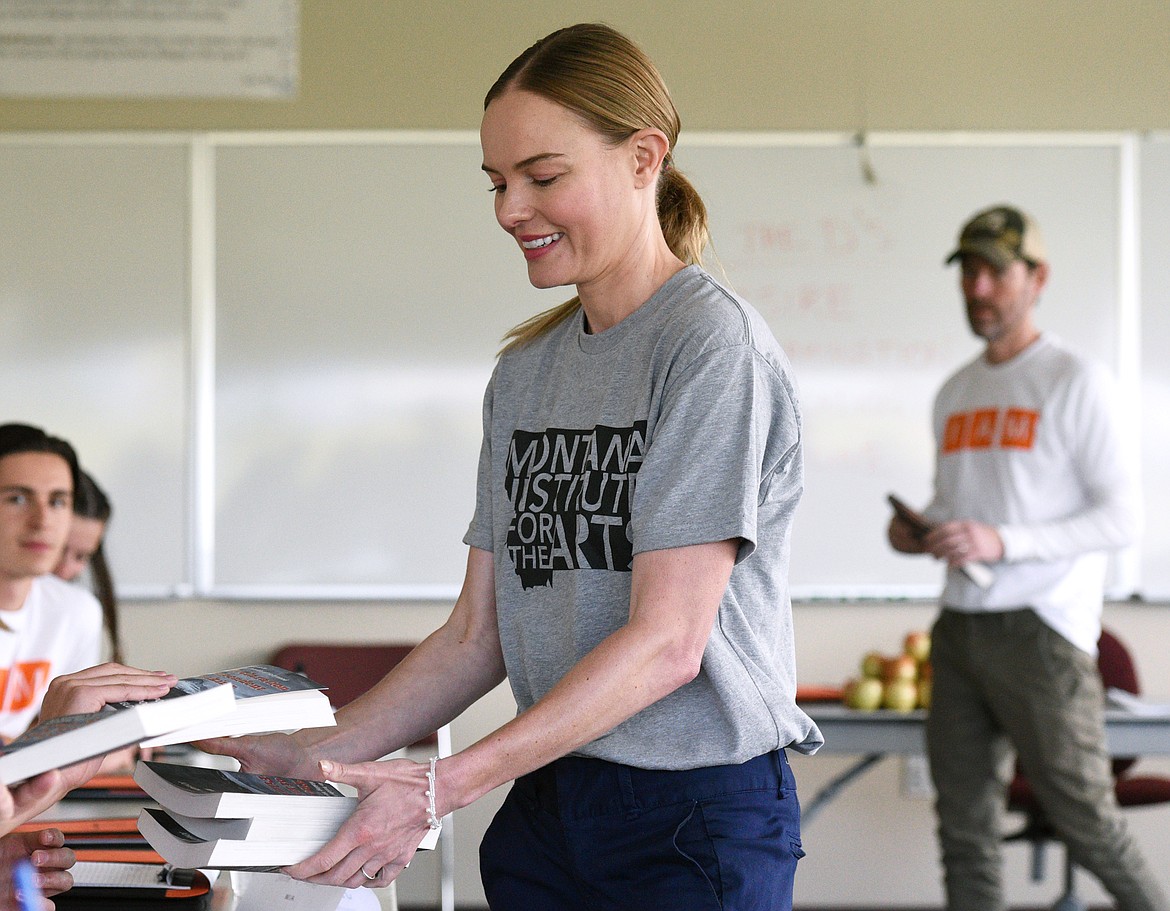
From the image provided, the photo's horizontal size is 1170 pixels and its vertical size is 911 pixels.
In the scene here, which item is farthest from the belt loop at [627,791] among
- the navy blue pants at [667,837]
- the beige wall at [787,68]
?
the beige wall at [787,68]

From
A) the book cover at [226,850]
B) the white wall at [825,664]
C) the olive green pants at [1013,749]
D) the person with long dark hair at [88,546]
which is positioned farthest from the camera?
the white wall at [825,664]

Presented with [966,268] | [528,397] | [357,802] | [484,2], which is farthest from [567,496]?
[484,2]

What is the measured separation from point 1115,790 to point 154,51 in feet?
10.9

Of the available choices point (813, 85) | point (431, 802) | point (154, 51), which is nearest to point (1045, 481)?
point (813, 85)

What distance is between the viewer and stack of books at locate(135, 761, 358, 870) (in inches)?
38.1

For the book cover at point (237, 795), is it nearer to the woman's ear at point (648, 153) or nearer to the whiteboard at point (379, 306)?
the woman's ear at point (648, 153)

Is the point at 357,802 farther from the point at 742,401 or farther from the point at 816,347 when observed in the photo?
the point at 816,347

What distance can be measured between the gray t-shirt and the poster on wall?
Answer: 2906mm

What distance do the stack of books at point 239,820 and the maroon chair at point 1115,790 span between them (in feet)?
8.39

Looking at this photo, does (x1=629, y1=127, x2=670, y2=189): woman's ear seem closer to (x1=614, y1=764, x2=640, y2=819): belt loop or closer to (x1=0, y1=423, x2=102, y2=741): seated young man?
(x1=614, y1=764, x2=640, y2=819): belt loop

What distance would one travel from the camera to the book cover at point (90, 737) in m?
0.85

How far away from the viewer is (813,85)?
12.6 feet

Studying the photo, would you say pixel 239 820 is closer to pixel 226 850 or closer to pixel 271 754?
pixel 226 850

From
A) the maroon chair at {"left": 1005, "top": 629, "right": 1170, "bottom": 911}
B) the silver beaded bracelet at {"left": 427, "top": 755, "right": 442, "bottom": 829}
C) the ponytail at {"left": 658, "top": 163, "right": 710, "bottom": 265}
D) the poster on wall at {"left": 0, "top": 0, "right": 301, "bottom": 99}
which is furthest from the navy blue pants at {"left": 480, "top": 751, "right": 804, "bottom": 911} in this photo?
the poster on wall at {"left": 0, "top": 0, "right": 301, "bottom": 99}
